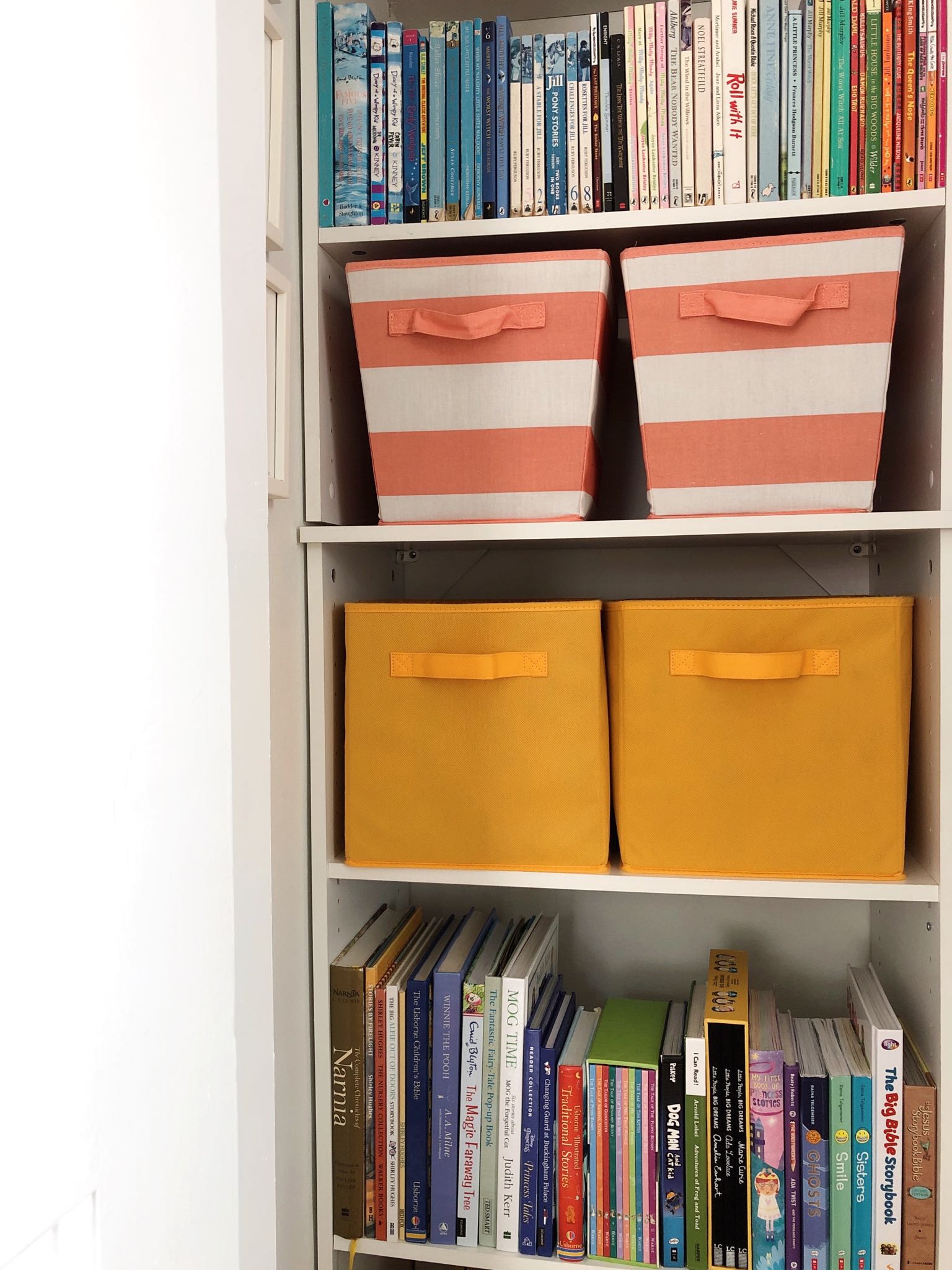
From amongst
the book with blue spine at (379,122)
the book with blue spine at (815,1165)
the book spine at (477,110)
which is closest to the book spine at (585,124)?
the book spine at (477,110)

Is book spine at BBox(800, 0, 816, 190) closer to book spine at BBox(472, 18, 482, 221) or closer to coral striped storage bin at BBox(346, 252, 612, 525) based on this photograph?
coral striped storage bin at BBox(346, 252, 612, 525)

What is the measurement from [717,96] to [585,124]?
14 centimetres

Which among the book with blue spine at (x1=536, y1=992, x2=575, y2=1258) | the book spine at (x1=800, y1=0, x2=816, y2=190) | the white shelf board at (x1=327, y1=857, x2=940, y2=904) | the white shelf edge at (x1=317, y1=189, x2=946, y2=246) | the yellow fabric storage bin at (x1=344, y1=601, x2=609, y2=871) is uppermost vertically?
the book spine at (x1=800, y1=0, x2=816, y2=190)

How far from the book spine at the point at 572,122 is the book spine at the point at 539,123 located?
0.08 feet

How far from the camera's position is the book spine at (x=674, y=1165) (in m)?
1.15

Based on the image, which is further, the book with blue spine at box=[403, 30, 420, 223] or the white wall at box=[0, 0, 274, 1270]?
the book with blue spine at box=[403, 30, 420, 223]

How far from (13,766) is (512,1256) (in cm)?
101

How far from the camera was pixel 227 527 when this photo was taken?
540mm

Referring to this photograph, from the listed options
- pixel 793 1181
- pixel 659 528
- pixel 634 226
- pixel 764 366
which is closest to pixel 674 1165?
pixel 793 1181

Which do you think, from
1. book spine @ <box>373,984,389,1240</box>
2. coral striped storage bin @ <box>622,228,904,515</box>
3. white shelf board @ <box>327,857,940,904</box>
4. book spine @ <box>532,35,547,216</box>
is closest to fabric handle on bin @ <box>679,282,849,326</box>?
coral striped storage bin @ <box>622,228,904,515</box>

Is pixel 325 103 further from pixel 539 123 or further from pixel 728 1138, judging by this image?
pixel 728 1138

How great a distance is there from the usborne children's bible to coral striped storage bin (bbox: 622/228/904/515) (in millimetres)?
565

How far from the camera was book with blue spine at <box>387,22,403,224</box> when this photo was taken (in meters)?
1.17

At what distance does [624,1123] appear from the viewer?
45.9 inches
